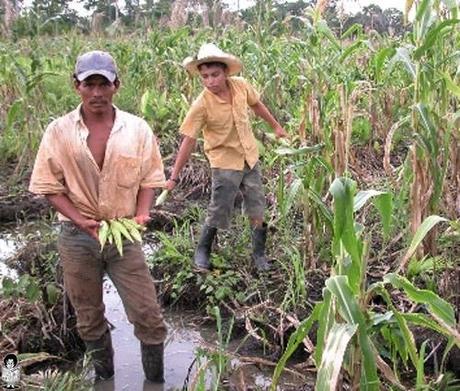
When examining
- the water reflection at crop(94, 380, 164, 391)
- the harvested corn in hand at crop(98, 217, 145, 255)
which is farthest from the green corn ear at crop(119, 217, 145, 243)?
the water reflection at crop(94, 380, 164, 391)

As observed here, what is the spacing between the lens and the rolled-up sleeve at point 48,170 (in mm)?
2805

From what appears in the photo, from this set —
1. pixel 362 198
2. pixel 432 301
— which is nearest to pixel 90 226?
pixel 362 198

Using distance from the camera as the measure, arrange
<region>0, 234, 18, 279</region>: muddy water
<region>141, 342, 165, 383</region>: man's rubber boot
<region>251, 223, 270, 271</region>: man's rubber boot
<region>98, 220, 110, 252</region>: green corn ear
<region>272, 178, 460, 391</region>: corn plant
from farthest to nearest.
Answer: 1. <region>0, 234, 18, 279</region>: muddy water
2. <region>251, 223, 270, 271</region>: man's rubber boot
3. <region>141, 342, 165, 383</region>: man's rubber boot
4. <region>98, 220, 110, 252</region>: green corn ear
5. <region>272, 178, 460, 391</region>: corn plant

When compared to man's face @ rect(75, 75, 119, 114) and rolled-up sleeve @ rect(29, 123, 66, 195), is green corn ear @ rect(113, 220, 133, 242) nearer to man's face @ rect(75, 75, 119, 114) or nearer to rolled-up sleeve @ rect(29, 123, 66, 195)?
rolled-up sleeve @ rect(29, 123, 66, 195)

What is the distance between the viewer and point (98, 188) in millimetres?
2896

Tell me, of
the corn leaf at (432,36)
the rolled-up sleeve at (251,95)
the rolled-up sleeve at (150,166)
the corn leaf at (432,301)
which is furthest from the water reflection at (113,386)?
the corn leaf at (432,36)

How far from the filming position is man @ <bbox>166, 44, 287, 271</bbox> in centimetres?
398

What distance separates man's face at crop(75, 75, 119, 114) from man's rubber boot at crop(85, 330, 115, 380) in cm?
110

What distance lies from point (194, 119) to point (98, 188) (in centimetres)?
124

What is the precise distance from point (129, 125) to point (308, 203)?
131 centimetres

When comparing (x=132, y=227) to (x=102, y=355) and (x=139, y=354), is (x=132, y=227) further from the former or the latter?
(x=139, y=354)

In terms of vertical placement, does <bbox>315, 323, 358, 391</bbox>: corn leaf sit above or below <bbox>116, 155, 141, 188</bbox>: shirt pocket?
below

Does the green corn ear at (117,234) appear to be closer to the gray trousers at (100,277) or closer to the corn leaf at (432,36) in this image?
the gray trousers at (100,277)

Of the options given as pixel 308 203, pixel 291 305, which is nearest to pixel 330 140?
pixel 308 203
